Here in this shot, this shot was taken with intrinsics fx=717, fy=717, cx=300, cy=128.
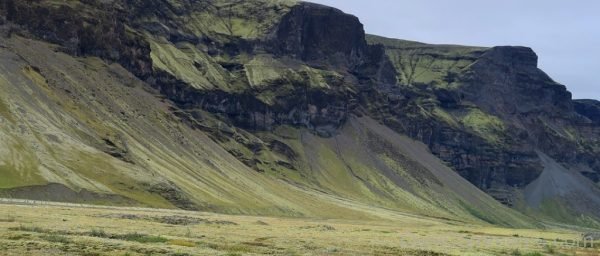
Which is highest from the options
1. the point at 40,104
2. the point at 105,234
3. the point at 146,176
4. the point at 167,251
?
the point at 167,251

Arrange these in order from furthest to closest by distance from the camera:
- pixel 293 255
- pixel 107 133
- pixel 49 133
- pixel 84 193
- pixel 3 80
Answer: pixel 107 133
pixel 3 80
pixel 49 133
pixel 84 193
pixel 293 255

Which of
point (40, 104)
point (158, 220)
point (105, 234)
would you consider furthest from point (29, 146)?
point (105, 234)

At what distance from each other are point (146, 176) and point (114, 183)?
1390cm

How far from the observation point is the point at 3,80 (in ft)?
599

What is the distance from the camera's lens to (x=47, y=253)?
40.7 metres

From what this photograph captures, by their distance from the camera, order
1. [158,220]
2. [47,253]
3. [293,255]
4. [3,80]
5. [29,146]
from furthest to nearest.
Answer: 1. [3,80]
2. [29,146]
3. [158,220]
4. [293,255]
5. [47,253]

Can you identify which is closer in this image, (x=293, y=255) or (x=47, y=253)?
(x=47, y=253)

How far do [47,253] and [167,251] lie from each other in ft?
24.5

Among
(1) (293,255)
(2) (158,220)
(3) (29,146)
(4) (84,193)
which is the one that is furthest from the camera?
(3) (29,146)

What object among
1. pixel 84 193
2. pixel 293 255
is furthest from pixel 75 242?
pixel 84 193

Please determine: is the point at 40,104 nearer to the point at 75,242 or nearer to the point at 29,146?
the point at 29,146

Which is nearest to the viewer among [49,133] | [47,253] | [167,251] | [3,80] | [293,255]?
[47,253]

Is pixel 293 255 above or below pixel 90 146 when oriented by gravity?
above

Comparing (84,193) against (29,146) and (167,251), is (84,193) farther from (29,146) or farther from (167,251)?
(167,251)
